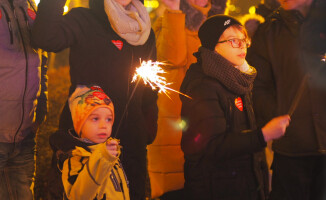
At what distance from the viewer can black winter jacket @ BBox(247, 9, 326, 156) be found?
2.97m

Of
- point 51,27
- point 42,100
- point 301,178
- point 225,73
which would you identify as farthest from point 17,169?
point 301,178

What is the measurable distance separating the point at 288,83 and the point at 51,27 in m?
1.85

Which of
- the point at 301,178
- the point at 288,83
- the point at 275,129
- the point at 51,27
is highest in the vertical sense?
the point at 51,27

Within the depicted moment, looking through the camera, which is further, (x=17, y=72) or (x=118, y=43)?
(x=118, y=43)

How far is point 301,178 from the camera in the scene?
3039 millimetres

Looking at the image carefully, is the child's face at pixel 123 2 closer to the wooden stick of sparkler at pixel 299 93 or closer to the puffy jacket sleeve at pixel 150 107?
the puffy jacket sleeve at pixel 150 107

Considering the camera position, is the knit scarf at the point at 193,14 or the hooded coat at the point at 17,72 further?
the knit scarf at the point at 193,14

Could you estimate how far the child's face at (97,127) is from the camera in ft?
7.63

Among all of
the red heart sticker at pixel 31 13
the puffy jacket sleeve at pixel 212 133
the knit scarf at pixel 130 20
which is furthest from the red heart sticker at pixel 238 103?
the red heart sticker at pixel 31 13

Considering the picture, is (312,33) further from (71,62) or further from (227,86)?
(71,62)

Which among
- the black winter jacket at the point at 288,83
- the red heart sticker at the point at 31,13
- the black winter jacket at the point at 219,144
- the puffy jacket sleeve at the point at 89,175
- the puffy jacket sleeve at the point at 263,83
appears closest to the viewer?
the puffy jacket sleeve at the point at 89,175

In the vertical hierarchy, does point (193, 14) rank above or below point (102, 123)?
above

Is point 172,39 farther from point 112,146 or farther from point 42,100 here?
point 112,146

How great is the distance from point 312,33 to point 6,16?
7.49 feet
